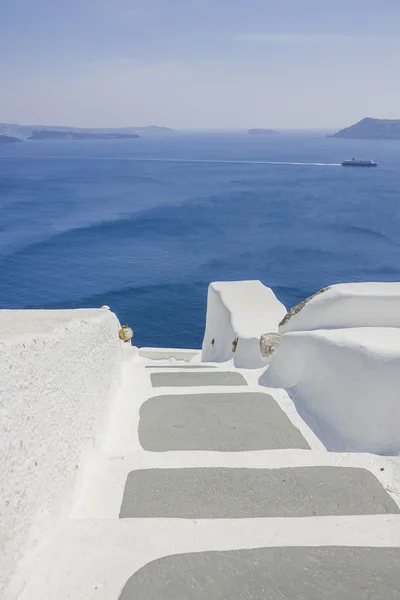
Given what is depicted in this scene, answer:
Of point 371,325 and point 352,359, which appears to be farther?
point 371,325

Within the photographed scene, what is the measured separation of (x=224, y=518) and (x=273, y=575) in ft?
2.47

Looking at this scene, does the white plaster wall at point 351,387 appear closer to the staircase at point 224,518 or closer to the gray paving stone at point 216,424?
the staircase at point 224,518

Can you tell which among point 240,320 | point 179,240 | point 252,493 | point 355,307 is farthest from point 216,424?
point 179,240

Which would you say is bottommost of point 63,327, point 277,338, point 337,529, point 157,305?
point 157,305

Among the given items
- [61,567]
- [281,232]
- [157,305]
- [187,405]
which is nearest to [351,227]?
[281,232]

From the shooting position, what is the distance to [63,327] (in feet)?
16.3

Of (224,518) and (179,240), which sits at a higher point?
(224,518)

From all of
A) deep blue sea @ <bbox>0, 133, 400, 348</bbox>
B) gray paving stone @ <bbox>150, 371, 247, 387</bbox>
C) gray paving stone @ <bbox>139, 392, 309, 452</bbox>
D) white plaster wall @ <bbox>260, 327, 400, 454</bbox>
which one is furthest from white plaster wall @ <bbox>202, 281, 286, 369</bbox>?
deep blue sea @ <bbox>0, 133, 400, 348</bbox>

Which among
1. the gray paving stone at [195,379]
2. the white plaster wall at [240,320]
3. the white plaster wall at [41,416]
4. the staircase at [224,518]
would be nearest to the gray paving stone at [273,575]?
the staircase at [224,518]

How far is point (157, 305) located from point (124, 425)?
27555 mm

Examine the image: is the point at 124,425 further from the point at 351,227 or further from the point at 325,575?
the point at 351,227

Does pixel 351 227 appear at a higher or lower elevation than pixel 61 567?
lower

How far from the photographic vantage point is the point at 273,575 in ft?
11.7

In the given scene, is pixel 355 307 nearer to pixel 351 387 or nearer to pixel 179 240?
pixel 351 387
